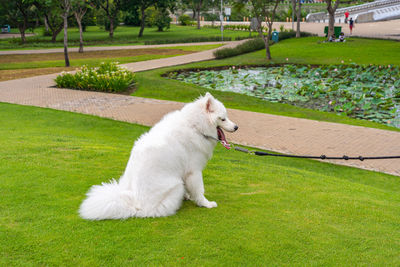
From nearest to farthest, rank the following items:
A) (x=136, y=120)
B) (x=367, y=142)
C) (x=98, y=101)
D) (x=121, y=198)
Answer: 1. (x=121, y=198)
2. (x=367, y=142)
3. (x=136, y=120)
4. (x=98, y=101)

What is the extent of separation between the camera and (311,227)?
4801 mm

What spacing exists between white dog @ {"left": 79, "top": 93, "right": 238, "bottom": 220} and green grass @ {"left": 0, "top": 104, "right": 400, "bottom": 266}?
16cm

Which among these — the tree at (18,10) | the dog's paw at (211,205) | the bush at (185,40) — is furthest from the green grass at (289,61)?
the tree at (18,10)

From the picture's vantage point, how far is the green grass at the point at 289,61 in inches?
629

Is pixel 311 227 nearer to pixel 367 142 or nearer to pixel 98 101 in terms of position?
pixel 367 142

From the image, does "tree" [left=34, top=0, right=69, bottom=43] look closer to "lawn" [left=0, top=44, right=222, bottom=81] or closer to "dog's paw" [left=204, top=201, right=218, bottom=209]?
"lawn" [left=0, top=44, right=222, bottom=81]

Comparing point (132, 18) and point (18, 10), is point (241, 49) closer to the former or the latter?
point (18, 10)

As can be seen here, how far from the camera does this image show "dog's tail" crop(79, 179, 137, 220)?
4.55m

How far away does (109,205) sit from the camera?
179 inches

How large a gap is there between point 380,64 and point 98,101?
64.7ft

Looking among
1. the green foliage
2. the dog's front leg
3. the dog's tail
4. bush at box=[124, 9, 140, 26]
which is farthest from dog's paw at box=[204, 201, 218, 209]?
bush at box=[124, 9, 140, 26]

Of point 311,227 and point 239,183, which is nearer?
point 311,227

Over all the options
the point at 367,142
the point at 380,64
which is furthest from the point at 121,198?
the point at 380,64

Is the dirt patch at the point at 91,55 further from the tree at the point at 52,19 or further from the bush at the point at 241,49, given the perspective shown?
the tree at the point at 52,19
